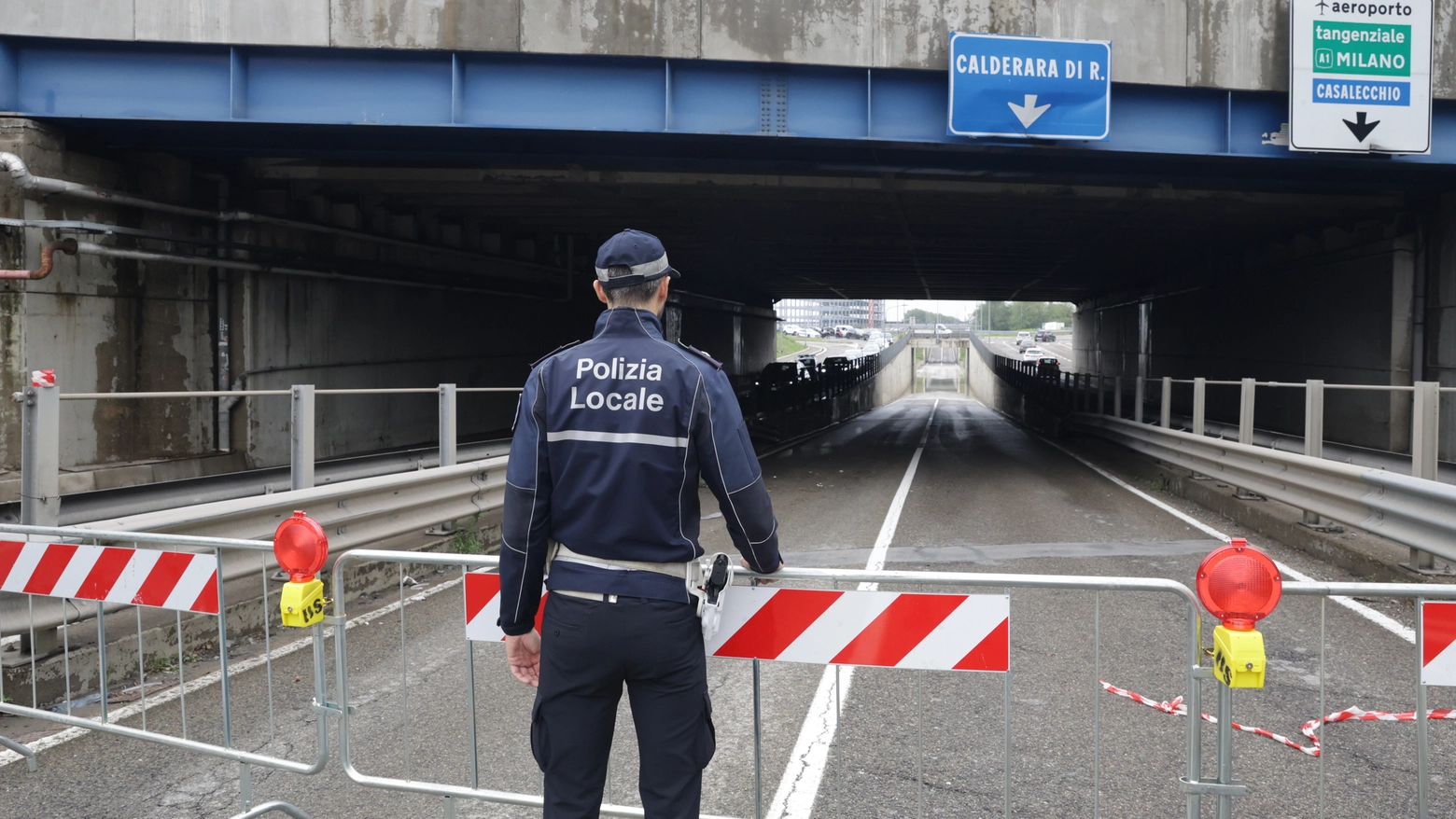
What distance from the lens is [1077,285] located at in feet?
120

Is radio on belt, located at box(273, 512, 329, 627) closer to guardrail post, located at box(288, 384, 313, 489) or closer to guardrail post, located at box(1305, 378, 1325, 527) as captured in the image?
guardrail post, located at box(288, 384, 313, 489)

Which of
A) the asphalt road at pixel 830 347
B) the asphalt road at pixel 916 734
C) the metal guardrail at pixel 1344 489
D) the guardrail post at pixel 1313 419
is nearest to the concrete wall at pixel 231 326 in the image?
the asphalt road at pixel 916 734

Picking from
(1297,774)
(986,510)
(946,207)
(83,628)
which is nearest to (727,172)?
(946,207)

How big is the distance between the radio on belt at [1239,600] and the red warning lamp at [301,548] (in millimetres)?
2982

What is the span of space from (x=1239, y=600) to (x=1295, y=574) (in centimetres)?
645

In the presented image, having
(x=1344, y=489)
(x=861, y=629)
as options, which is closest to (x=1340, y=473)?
(x=1344, y=489)

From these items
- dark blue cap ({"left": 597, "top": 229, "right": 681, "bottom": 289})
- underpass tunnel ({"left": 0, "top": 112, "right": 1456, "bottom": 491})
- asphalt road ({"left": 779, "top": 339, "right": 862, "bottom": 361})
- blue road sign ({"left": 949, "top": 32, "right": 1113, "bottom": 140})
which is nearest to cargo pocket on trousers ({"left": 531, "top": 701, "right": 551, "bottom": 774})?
dark blue cap ({"left": 597, "top": 229, "right": 681, "bottom": 289})

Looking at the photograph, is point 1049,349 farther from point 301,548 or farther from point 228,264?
point 301,548

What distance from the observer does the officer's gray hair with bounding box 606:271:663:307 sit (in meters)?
2.90

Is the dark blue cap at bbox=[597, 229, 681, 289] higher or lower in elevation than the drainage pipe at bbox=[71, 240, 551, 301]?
lower

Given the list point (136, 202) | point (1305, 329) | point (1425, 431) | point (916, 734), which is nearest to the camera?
point (916, 734)

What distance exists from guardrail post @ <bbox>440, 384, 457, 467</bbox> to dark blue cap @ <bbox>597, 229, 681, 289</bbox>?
6.94m

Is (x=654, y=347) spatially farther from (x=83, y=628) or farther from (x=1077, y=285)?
(x=1077, y=285)

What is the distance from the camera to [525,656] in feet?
10.00
